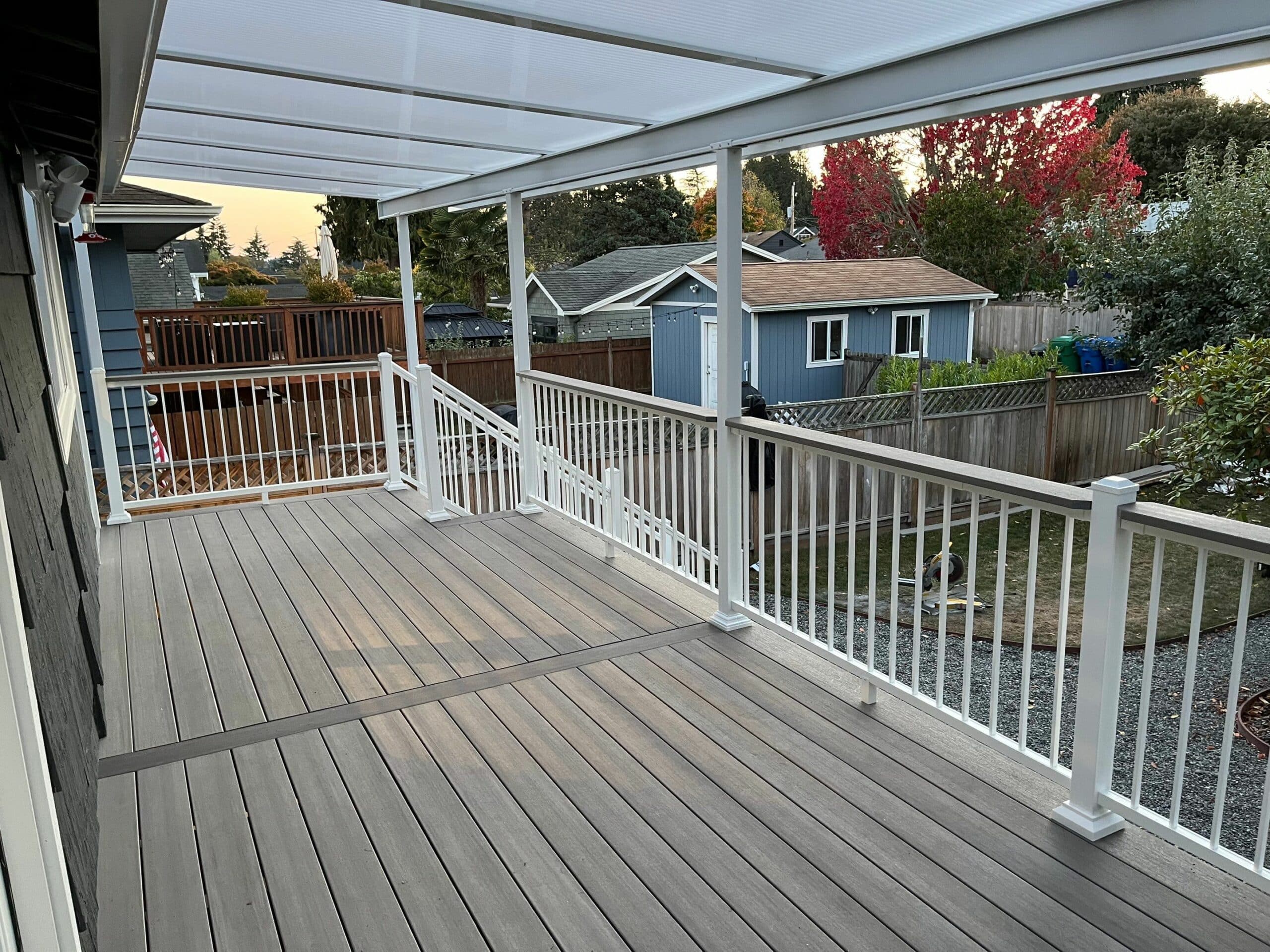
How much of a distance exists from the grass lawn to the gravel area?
0.23 meters

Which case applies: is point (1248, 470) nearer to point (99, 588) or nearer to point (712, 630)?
point (712, 630)

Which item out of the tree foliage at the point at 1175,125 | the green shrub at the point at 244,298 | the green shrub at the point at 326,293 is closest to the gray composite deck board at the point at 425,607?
the green shrub at the point at 326,293

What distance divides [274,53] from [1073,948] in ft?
11.2

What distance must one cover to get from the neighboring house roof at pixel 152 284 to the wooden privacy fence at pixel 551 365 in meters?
4.19

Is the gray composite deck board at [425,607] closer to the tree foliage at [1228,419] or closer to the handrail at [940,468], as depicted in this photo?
the handrail at [940,468]

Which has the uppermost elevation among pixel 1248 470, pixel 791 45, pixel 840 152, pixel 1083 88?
pixel 840 152

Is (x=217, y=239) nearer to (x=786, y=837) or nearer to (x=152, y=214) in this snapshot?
(x=152, y=214)

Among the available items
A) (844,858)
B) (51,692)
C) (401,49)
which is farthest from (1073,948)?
(401,49)

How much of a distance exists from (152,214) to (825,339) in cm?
1020

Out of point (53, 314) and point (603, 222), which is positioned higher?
point (603, 222)

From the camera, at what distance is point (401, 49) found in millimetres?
2869

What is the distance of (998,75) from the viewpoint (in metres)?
2.47

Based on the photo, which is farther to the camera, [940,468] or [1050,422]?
[1050,422]

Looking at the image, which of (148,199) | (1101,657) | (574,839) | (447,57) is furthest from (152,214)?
(1101,657)
